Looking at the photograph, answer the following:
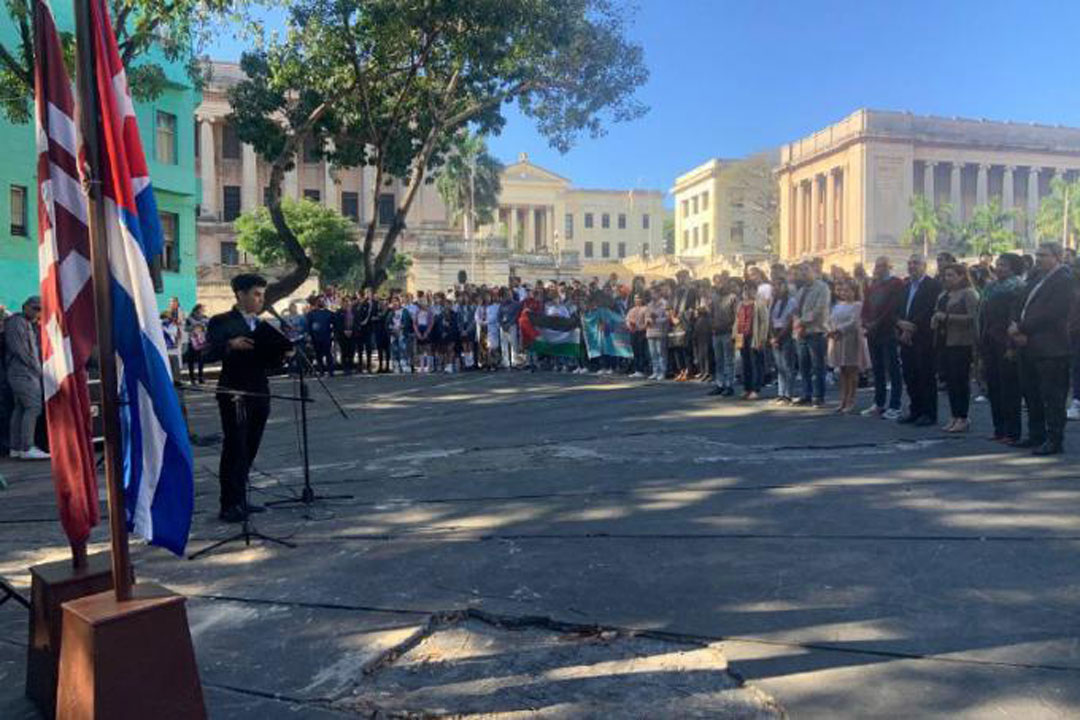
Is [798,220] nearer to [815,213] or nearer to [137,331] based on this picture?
[815,213]

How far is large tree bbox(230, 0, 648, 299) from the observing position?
2052 centimetres

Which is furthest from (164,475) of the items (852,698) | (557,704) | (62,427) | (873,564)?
(873,564)

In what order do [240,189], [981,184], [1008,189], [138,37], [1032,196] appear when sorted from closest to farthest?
1. [138,37]
2. [240,189]
3. [981,184]
4. [1008,189]
5. [1032,196]

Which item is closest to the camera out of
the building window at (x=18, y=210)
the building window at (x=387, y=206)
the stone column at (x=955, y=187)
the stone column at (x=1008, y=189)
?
the building window at (x=18, y=210)

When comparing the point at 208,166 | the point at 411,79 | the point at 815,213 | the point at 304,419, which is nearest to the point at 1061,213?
the point at 815,213

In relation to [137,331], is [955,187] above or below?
above

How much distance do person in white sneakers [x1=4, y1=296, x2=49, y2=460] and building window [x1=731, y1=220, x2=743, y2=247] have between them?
110877 mm

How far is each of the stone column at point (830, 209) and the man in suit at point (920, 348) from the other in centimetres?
8775

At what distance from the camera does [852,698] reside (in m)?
3.70

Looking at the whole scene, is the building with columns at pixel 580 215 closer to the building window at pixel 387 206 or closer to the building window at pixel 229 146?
the building window at pixel 387 206

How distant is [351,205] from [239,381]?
6681 centimetres

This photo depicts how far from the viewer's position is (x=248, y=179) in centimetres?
6869

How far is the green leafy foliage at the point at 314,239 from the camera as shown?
5197cm

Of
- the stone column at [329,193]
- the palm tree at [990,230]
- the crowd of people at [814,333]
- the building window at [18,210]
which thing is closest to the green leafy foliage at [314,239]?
the stone column at [329,193]
